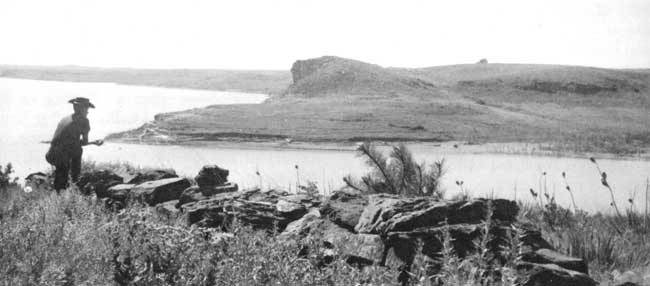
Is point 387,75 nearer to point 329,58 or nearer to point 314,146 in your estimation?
point 329,58

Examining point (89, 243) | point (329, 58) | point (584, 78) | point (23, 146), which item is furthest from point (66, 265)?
point (584, 78)

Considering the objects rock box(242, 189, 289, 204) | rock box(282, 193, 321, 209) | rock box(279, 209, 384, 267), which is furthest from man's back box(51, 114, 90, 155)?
rock box(279, 209, 384, 267)

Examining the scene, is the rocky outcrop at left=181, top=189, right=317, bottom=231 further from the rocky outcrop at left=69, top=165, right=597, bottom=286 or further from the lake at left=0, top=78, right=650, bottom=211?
the lake at left=0, top=78, right=650, bottom=211

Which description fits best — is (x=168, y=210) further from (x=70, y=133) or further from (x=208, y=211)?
(x=70, y=133)

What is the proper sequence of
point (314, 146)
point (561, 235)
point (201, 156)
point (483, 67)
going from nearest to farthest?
point (561, 235)
point (201, 156)
point (314, 146)
point (483, 67)

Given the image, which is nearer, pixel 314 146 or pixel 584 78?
pixel 314 146

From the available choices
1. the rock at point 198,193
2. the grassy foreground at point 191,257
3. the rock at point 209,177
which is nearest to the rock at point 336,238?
the grassy foreground at point 191,257

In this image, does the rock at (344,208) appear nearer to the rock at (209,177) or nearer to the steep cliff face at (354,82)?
the rock at (209,177)
